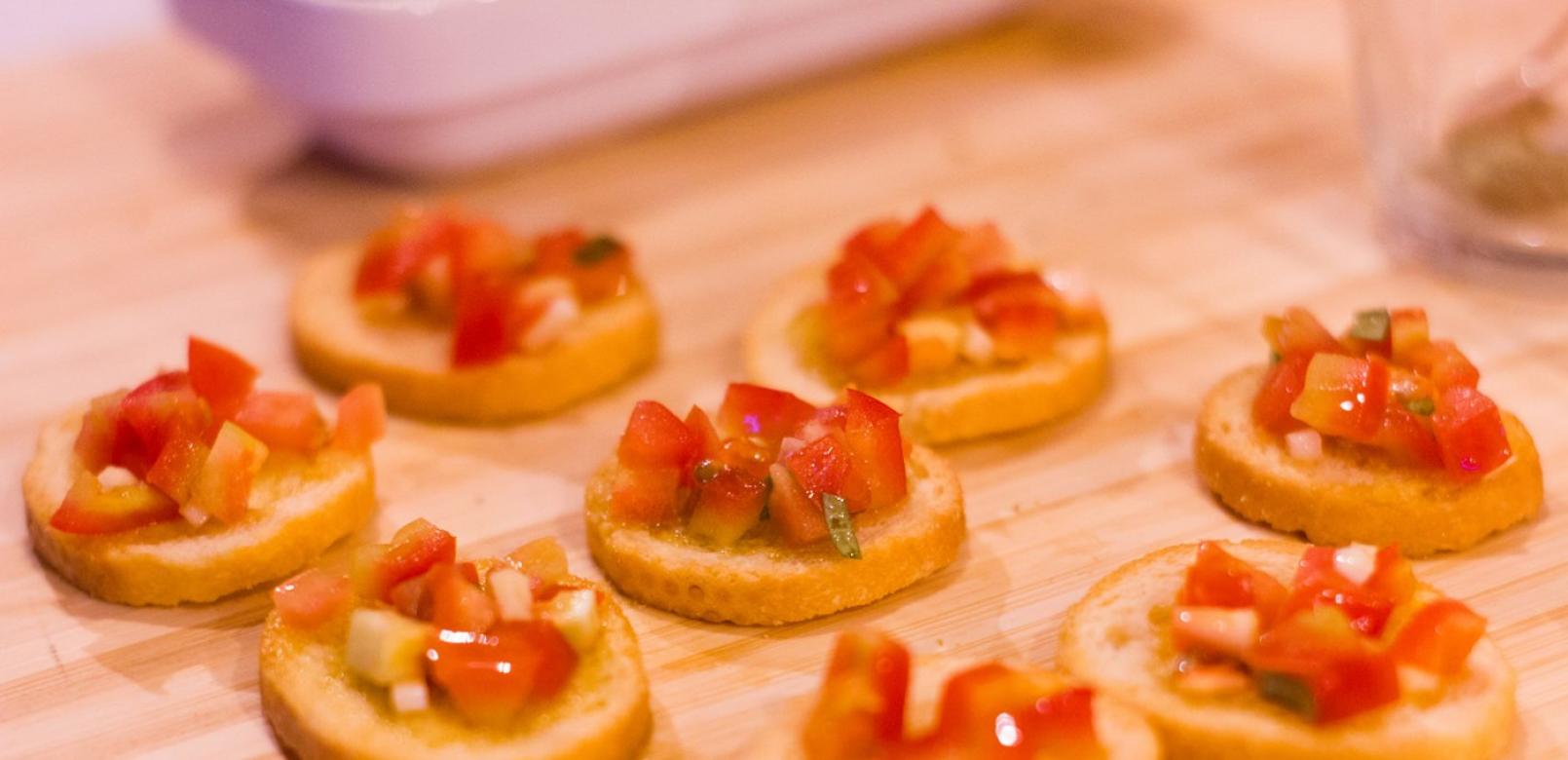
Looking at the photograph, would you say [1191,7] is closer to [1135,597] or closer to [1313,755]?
[1135,597]

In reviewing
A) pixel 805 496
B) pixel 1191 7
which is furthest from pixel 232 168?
pixel 1191 7

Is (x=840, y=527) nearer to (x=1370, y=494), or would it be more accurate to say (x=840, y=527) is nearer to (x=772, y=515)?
(x=772, y=515)

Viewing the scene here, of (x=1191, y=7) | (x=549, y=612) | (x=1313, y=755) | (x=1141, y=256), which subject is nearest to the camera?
(x=1313, y=755)

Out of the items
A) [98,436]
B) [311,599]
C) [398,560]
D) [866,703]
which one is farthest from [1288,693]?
[98,436]

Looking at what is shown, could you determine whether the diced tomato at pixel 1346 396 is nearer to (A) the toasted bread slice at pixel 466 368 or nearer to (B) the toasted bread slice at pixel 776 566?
(B) the toasted bread slice at pixel 776 566

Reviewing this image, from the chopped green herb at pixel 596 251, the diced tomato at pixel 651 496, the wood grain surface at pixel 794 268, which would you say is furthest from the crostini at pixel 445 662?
the chopped green herb at pixel 596 251

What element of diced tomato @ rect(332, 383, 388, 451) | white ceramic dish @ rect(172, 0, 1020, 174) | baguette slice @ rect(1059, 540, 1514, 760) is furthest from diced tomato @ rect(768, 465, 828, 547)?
white ceramic dish @ rect(172, 0, 1020, 174)
